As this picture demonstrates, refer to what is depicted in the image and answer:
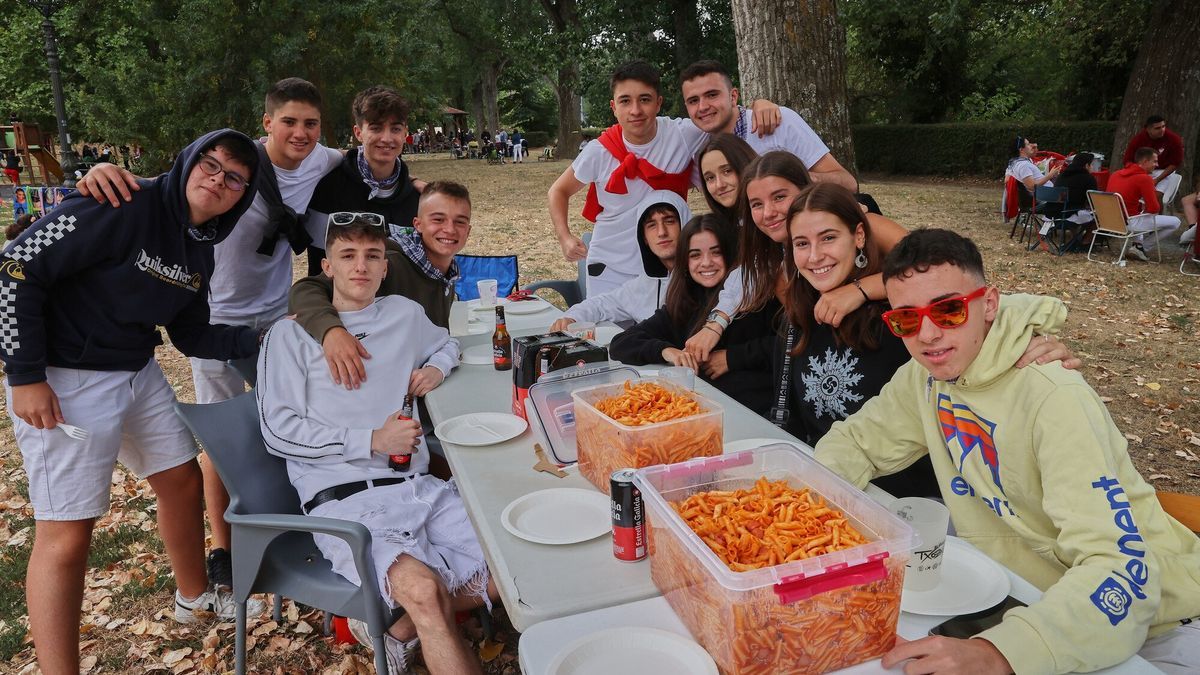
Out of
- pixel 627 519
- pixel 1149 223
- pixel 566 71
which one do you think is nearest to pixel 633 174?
pixel 627 519

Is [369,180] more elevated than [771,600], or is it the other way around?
[369,180]

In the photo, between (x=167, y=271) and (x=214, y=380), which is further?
(x=214, y=380)

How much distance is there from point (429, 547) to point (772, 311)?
1860 millimetres

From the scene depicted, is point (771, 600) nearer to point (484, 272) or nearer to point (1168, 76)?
point (484, 272)

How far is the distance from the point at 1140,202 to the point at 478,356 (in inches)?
409

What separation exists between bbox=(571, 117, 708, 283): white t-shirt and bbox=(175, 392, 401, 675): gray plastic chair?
Answer: 262cm

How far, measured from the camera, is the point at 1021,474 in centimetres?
179

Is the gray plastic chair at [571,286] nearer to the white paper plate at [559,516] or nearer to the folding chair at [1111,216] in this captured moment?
the white paper plate at [559,516]

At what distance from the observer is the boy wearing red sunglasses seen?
4.33 ft

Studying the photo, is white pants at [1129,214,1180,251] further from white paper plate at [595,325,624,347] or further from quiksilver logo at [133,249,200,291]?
quiksilver logo at [133,249,200,291]

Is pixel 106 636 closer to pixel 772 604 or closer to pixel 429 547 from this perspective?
pixel 429 547

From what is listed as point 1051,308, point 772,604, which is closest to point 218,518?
point 772,604

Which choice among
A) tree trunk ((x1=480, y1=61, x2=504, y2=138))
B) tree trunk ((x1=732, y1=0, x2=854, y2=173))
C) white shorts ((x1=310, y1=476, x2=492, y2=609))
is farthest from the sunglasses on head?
tree trunk ((x1=480, y1=61, x2=504, y2=138))

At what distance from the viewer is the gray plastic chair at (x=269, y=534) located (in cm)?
223
